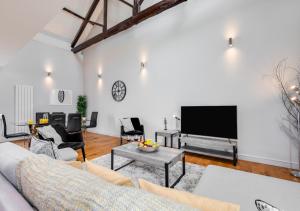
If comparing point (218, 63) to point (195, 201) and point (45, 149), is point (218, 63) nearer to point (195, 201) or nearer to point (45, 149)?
point (195, 201)

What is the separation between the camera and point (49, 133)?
2.67 m

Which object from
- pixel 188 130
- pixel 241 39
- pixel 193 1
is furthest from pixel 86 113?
pixel 241 39

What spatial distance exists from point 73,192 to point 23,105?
19.9 feet

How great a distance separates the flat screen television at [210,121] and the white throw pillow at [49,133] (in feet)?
8.91

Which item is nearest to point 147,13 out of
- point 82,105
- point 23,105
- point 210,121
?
point 210,121

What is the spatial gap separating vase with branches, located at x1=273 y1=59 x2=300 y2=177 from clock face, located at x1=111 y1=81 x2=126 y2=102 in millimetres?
4215

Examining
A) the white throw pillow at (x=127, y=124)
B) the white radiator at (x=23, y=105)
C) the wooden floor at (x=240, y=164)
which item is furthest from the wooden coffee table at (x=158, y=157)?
the white radiator at (x=23, y=105)

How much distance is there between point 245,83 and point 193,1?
8.11 ft

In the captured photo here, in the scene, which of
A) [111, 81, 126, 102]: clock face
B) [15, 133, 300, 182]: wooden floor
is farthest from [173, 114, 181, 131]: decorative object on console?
[111, 81, 126, 102]: clock face

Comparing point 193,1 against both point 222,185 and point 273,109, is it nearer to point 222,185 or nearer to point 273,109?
point 273,109

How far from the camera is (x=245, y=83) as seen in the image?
332 cm

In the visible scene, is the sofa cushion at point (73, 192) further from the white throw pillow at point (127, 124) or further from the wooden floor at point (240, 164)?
the white throw pillow at point (127, 124)

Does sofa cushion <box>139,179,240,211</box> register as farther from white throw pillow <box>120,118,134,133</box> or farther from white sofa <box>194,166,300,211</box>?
white throw pillow <box>120,118,134,133</box>

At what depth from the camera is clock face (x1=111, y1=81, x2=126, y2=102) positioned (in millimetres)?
5500
